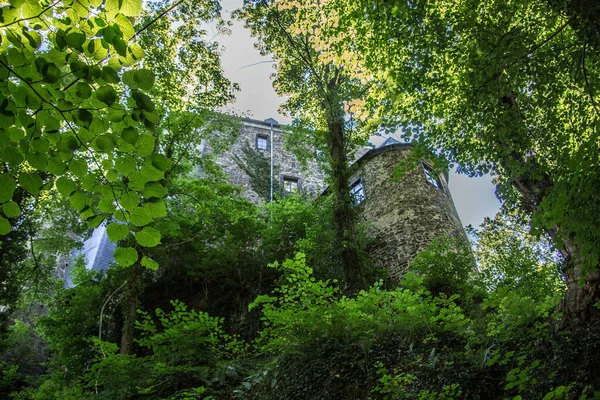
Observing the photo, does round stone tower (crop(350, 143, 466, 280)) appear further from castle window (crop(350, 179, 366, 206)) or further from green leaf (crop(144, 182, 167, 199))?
green leaf (crop(144, 182, 167, 199))

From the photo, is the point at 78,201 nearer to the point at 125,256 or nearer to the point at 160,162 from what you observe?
the point at 125,256

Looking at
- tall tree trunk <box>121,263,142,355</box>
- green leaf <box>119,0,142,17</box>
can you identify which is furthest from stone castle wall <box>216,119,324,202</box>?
green leaf <box>119,0,142,17</box>

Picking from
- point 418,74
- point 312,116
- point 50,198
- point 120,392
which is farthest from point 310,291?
point 50,198

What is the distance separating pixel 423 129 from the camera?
755 centimetres

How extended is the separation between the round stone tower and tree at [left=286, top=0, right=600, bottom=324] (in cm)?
439

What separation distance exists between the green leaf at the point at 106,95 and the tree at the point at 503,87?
3854mm

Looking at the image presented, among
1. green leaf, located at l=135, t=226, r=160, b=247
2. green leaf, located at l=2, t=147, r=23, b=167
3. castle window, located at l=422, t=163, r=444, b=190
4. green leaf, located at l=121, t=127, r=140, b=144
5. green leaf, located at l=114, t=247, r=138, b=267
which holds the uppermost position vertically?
castle window, located at l=422, t=163, r=444, b=190

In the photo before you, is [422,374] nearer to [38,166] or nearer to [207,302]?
[38,166]

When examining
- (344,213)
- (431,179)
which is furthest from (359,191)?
(344,213)

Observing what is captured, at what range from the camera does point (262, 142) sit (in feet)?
71.0

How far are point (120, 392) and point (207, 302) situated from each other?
4.34 meters

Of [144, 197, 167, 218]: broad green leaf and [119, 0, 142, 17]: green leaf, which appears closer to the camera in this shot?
[119, 0, 142, 17]: green leaf

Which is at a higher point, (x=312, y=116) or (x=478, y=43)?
(x=312, y=116)

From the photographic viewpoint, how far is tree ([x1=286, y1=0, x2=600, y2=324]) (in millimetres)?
4227
